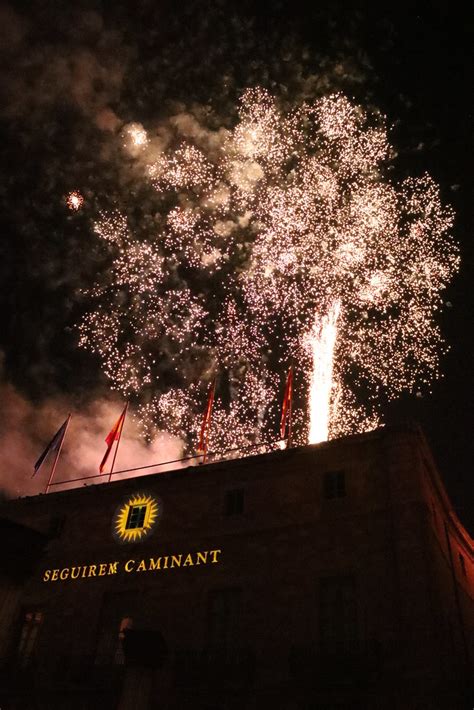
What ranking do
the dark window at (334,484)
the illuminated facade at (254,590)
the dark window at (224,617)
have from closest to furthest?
the illuminated facade at (254,590) < the dark window at (224,617) < the dark window at (334,484)

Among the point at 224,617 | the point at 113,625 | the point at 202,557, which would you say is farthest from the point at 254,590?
the point at 113,625

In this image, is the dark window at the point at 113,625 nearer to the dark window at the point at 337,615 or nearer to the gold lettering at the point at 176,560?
the gold lettering at the point at 176,560

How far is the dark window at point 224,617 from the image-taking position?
2402 cm

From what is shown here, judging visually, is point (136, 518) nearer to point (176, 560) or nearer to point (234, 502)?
point (176, 560)

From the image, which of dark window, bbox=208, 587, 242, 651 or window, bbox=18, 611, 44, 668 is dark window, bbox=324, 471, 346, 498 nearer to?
dark window, bbox=208, 587, 242, 651

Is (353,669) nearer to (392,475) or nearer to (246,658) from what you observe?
(246,658)

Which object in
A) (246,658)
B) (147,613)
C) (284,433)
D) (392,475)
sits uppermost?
(284,433)

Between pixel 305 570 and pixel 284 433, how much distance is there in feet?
22.8

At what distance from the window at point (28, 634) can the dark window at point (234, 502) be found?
10.2 metres

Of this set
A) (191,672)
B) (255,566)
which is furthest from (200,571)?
(191,672)

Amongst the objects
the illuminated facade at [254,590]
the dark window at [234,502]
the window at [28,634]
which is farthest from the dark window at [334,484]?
the window at [28,634]

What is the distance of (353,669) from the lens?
2030cm

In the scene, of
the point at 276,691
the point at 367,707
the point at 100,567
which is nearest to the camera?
the point at 367,707

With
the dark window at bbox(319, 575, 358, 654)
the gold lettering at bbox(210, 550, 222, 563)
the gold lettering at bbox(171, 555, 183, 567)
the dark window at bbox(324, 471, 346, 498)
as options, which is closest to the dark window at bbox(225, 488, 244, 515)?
the gold lettering at bbox(210, 550, 222, 563)
